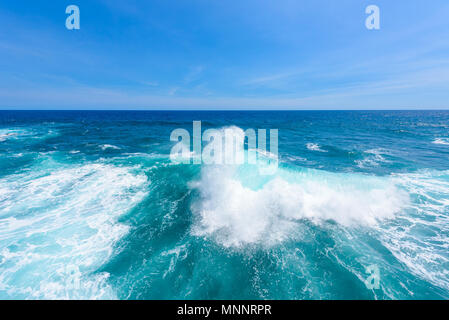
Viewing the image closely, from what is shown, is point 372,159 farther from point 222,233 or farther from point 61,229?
point 61,229

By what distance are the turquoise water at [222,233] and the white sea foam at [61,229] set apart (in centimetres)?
5

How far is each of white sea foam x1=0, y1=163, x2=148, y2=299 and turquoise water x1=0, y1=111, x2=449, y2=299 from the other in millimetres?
55

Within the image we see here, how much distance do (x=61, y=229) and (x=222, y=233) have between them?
887 centimetres

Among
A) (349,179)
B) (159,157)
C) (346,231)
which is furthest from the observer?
(159,157)

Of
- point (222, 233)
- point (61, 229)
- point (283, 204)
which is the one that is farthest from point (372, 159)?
point (61, 229)

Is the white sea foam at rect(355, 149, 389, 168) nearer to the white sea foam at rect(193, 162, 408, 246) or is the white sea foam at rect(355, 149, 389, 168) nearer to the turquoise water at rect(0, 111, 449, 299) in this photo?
the turquoise water at rect(0, 111, 449, 299)

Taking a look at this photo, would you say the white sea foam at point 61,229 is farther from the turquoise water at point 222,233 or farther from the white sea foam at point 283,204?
the white sea foam at point 283,204

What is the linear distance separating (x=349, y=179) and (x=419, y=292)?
940 centimetres

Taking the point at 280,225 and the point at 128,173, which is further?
the point at 128,173

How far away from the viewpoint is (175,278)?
686cm

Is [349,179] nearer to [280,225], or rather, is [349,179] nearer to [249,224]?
[280,225]

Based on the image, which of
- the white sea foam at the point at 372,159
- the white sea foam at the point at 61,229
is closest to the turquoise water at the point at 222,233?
the white sea foam at the point at 61,229

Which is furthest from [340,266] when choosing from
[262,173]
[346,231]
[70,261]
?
[70,261]

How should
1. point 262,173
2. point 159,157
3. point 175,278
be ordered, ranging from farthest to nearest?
point 159,157 → point 262,173 → point 175,278
